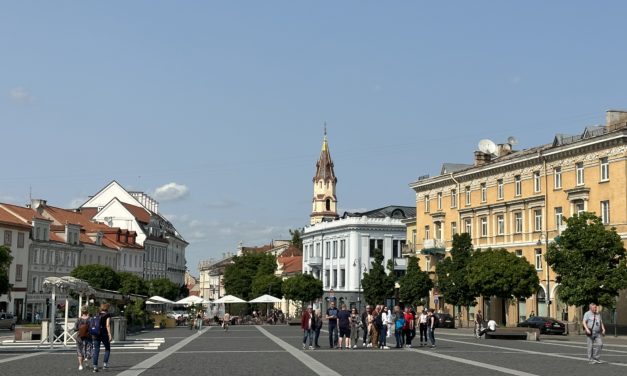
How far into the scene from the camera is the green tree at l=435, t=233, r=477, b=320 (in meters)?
67.2

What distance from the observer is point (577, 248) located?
163 ft

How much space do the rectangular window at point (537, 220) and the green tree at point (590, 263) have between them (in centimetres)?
1334

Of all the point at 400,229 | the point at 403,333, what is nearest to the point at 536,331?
the point at 403,333

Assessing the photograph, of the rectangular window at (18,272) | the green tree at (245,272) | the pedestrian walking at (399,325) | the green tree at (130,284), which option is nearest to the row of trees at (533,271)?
the pedestrian walking at (399,325)

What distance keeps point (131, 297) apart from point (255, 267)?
244 feet

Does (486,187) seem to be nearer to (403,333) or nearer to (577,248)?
(577,248)

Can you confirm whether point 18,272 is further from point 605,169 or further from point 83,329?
point 83,329

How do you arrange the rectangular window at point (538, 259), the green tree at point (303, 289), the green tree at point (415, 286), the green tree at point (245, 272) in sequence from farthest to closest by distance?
the green tree at point (245, 272) < the green tree at point (303, 289) < the green tree at point (415, 286) < the rectangular window at point (538, 259)

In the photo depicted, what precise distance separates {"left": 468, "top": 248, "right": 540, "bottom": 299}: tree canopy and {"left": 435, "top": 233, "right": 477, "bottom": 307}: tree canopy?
547 centimetres

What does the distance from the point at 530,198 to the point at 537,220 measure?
5.49 ft

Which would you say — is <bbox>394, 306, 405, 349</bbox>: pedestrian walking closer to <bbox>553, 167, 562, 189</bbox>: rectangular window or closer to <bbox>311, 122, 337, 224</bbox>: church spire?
<bbox>553, 167, 562, 189</bbox>: rectangular window

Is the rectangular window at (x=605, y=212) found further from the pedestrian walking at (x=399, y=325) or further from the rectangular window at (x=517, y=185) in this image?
the pedestrian walking at (x=399, y=325)

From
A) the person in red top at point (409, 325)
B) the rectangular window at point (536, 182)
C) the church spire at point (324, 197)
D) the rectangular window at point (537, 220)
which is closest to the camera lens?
the person in red top at point (409, 325)

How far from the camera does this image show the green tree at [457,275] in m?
67.2
